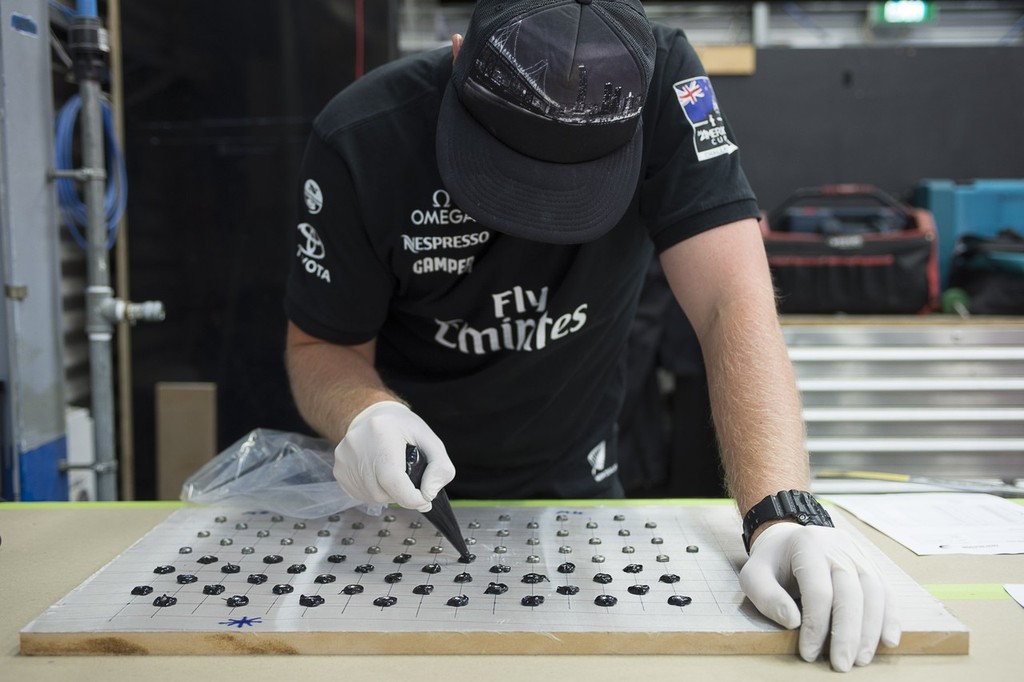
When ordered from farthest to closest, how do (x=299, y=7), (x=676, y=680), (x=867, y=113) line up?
(x=867, y=113) → (x=299, y=7) → (x=676, y=680)

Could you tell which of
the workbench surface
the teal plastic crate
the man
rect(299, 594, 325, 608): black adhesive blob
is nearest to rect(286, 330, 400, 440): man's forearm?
the man

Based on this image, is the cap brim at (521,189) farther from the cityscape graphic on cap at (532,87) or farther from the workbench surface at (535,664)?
the workbench surface at (535,664)

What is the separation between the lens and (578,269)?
1237 millimetres

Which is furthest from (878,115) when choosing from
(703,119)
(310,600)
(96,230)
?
(310,600)

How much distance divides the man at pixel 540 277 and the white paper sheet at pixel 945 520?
0.23 meters

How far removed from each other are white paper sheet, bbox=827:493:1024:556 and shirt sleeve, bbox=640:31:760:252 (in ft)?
1.55

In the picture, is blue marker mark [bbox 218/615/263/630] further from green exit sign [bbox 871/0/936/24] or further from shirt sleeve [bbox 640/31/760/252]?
green exit sign [bbox 871/0/936/24]

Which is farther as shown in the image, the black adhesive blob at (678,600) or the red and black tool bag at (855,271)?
the red and black tool bag at (855,271)

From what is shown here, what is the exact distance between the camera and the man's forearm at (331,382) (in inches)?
46.0

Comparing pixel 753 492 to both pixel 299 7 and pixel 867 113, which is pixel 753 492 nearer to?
pixel 299 7

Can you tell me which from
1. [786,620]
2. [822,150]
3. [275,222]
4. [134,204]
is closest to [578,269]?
[786,620]

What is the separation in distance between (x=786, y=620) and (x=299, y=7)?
2.21m

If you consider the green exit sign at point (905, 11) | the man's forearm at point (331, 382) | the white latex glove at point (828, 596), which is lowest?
the white latex glove at point (828, 596)

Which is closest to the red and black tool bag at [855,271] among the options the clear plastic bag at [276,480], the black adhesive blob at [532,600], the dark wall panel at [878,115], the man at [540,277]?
the dark wall panel at [878,115]
